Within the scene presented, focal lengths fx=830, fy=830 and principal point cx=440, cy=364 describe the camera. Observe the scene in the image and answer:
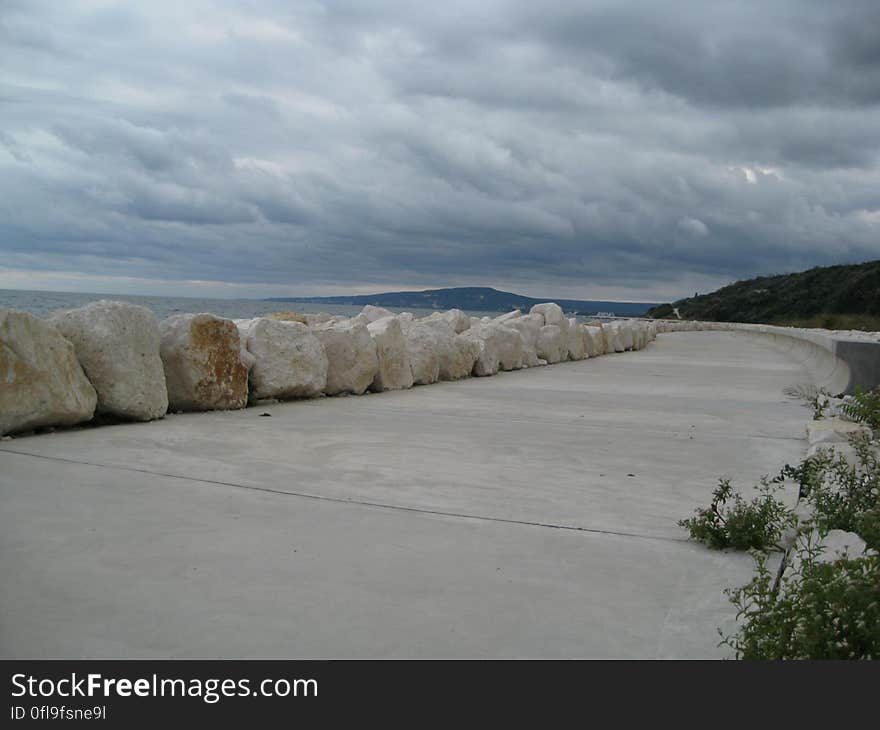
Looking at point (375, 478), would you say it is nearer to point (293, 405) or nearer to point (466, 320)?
point (293, 405)

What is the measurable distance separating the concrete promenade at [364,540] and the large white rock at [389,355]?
2.53 m

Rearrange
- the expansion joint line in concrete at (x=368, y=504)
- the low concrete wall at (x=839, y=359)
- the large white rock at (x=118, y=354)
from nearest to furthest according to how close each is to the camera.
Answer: the expansion joint line in concrete at (x=368, y=504)
the large white rock at (x=118, y=354)
the low concrete wall at (x=839, y=359)

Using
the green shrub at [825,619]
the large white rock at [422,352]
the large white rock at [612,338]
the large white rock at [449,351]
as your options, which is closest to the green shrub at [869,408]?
the green shrub at [825,619]

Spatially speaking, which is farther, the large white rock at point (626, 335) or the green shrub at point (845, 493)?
the large white rock at point (626, 335)

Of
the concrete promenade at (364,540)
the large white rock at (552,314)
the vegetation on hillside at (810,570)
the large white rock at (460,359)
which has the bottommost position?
the concrete promenade at (364,540)

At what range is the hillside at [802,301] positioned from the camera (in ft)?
138

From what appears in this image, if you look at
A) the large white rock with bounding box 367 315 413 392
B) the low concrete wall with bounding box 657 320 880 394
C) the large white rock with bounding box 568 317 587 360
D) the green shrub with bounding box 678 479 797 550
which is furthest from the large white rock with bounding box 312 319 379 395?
the large white rock with bounding box 568 317 587 360

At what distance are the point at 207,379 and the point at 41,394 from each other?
64.7 inches

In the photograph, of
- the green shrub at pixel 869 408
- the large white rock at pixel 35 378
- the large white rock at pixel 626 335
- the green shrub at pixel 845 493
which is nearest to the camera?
the green shrub at pixel 845 493

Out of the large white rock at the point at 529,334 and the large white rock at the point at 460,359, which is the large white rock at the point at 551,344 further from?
the large white rock at the point at 460,359

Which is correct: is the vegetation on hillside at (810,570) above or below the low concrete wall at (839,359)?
below

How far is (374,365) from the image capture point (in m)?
8.77
